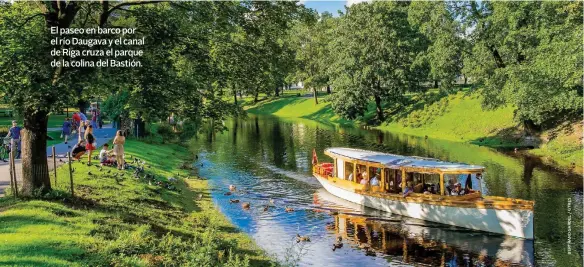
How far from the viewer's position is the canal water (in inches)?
862

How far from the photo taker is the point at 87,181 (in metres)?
24.8

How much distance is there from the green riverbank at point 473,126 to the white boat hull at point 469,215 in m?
17.9

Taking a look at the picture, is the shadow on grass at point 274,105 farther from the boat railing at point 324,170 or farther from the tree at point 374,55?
the boat railing at point 324,170

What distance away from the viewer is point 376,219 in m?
28.8

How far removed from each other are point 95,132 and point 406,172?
34.3 metres

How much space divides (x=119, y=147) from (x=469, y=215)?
20.4m

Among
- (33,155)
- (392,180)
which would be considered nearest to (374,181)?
(392,180)

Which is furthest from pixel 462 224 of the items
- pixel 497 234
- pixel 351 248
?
pixel 351 248

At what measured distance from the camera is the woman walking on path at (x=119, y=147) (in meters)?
28.8

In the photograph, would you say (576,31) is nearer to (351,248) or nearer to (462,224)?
(462,224)

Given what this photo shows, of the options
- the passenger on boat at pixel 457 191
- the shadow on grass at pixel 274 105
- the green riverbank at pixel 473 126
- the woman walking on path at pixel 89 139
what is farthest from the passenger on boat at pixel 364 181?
the shadow on grass at pixel 274 105

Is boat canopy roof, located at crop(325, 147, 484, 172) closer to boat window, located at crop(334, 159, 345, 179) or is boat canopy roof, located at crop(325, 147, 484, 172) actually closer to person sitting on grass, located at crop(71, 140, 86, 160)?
boat window, located at crop(334, 159, 345, 179)

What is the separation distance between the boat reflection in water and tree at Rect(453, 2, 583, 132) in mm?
22210

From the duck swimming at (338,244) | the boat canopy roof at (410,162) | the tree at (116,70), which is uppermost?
the tree at (116,70)
